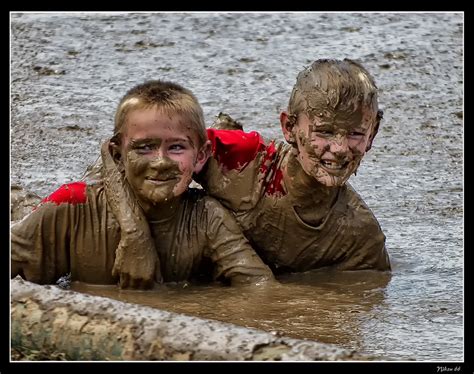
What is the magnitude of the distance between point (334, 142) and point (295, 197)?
47 centimetres

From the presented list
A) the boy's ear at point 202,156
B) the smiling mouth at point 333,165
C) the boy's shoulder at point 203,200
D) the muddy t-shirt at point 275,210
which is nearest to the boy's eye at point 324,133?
the smiling mouth at point 333,165

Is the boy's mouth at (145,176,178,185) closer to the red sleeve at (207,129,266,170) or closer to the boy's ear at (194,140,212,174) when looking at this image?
the boy's ear at (194,140,212,174)

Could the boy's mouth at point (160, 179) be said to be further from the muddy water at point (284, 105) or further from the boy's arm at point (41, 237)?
the muddy water at point (284, 105)

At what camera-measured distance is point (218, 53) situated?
10.2 metres

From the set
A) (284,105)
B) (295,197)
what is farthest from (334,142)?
(284,105)

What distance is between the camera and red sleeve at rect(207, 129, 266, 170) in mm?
6230

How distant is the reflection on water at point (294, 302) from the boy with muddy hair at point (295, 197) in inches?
3.9

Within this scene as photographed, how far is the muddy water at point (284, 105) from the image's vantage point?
226 inches

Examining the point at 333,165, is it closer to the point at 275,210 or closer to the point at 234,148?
the point at 275,210

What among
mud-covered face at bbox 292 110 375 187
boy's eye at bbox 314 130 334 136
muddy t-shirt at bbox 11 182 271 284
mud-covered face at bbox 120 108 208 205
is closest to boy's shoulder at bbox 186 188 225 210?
muddy t-shirt at bbox 11 182 271 284

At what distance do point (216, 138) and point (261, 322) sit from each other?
103cm
